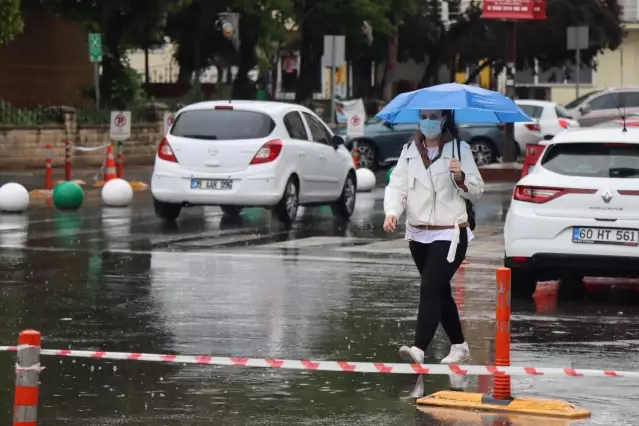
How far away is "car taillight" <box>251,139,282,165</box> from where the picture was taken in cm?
2106

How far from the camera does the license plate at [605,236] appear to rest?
13500 millimetres

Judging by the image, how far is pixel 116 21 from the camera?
38031mm

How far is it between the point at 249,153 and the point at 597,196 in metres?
8.15

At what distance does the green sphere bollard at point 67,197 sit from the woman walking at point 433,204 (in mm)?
13934

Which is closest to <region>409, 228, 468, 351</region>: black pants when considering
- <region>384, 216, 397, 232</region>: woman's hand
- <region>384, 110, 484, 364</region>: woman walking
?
<region>384, 110, 484, 364</region>: woman walking

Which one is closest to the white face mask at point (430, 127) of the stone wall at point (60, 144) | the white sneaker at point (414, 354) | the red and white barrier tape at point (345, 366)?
the white sneaker at point (414, 354)

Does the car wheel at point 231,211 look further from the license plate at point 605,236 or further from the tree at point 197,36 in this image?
the tree at point 197,36

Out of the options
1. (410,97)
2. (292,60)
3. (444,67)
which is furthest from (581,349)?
(444,67)

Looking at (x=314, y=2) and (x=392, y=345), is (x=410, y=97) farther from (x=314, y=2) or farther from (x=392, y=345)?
(x=314, y=2)

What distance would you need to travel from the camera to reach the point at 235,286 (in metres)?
14.6

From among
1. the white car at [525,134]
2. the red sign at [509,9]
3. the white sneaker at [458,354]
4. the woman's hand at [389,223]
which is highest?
the red sign at [509,9]

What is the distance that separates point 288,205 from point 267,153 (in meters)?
0.80

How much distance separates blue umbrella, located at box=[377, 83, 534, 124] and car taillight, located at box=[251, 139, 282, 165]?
34.0 ft

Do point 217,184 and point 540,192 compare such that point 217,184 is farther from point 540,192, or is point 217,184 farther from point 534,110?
point 534,110
